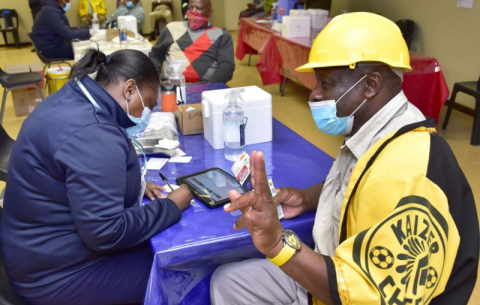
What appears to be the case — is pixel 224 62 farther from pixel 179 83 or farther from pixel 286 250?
pixel 286 250

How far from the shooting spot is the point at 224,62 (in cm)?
362

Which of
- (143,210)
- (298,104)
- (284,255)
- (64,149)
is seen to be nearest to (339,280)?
(284,255)

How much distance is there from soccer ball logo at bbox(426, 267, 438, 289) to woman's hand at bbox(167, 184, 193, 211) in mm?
825

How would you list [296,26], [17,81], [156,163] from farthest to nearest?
[296,26] < [17,81] < [156,163]

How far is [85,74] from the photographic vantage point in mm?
1404

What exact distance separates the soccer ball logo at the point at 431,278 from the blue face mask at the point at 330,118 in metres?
0.52

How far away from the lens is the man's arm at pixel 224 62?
3.56 meters

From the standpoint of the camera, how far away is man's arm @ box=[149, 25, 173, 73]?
3.64 metres

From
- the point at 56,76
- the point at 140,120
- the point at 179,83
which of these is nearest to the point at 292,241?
the point at 140,120

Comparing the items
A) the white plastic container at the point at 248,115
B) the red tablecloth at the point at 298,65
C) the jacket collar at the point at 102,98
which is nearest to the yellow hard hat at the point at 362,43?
the jacket collar at the point at 102,98

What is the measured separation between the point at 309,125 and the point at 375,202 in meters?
3.60

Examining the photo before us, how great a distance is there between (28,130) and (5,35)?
897cm

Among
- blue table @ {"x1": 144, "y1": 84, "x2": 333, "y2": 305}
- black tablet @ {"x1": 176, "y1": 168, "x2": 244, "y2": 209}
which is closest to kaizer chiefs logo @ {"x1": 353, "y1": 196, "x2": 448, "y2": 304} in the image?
blue table @ {"x1": 144, "y1": 84, "x2": 333, "y2": 305}

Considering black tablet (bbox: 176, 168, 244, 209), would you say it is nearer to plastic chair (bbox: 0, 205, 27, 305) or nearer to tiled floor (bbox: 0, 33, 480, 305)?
A: plastic chair (bbox: 0, 205, 27, 305)
